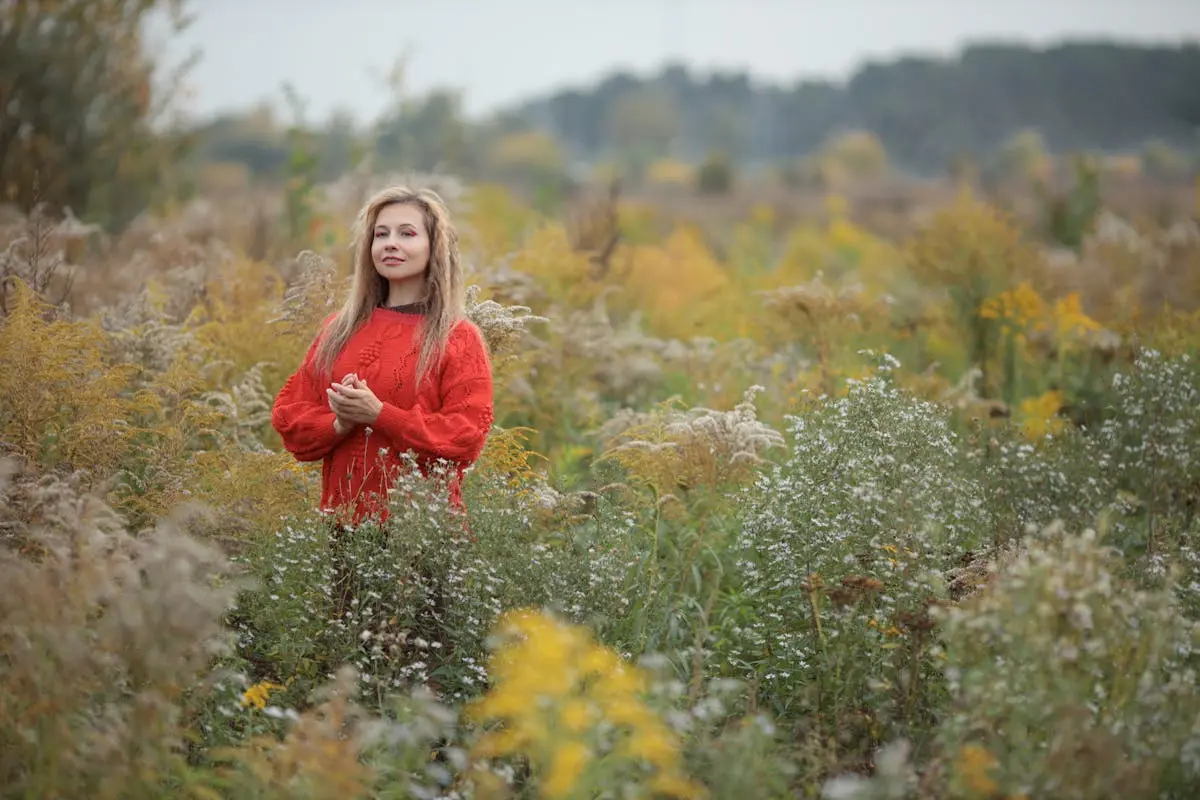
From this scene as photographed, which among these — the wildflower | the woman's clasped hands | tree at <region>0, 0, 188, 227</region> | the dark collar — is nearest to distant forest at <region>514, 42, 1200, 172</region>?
tree at <region>0, 0, 188, 227</region>

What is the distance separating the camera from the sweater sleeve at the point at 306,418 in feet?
13.2

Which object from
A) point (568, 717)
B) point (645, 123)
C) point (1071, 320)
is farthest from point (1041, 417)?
point (645, 123)

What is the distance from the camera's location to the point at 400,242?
4.17m

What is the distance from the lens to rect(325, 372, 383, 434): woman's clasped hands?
3791 millimetres

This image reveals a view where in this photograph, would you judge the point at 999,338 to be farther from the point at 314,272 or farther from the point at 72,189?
the point at 72,189

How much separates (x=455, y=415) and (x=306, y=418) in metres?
0.56

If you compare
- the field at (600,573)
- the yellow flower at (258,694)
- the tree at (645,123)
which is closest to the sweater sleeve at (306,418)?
the field at (600,573)

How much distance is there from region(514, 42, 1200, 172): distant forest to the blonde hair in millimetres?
100207

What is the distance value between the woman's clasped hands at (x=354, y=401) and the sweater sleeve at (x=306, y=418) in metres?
0.16

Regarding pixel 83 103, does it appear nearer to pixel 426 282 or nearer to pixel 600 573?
pixel 426 282

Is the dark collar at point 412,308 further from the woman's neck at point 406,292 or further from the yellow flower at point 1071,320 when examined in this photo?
the yellow flower at point 1071,320

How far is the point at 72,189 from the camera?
11.4 meters

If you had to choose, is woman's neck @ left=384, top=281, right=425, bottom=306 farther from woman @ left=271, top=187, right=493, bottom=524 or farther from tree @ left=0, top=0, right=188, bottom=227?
tree @ left=0, top=0, right=188, bottom=227

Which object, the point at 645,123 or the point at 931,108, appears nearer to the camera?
the point at 645,123
